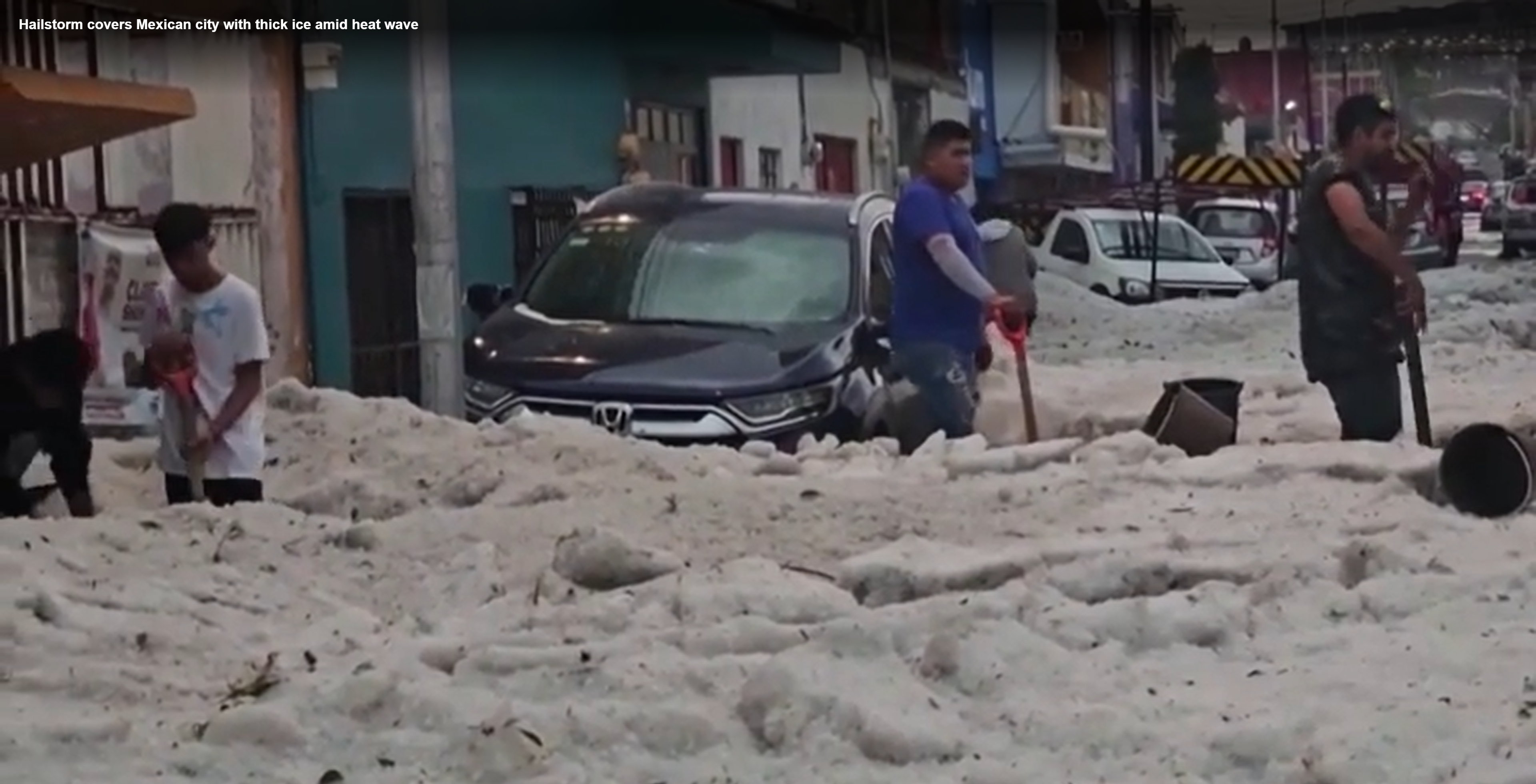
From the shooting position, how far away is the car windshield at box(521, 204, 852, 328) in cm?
1154

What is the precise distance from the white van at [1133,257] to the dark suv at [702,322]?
18012 mm

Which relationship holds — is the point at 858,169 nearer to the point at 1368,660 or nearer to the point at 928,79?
the point at 928,79

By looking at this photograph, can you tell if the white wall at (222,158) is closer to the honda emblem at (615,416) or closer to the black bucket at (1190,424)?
the honda emblem at (615,416)

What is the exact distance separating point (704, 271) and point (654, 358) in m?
1.02

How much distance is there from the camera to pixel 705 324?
1141 centimetres

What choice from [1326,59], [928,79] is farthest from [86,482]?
[1326,59]

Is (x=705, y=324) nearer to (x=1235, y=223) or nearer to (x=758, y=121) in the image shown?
(x=758, y=121)

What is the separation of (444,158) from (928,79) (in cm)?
2489

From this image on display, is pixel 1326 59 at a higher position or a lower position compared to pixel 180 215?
higher

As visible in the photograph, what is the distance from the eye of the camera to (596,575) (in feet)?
20.5

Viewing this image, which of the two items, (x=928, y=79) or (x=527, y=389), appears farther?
(x=928, y=79)

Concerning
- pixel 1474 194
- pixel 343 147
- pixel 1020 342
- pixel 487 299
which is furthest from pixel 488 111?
pixel 1474 194

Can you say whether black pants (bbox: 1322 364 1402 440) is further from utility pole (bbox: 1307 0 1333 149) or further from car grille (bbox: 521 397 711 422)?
utility pole (bbox: 1307 0 1333 149)

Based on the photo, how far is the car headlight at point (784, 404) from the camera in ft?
35.0
